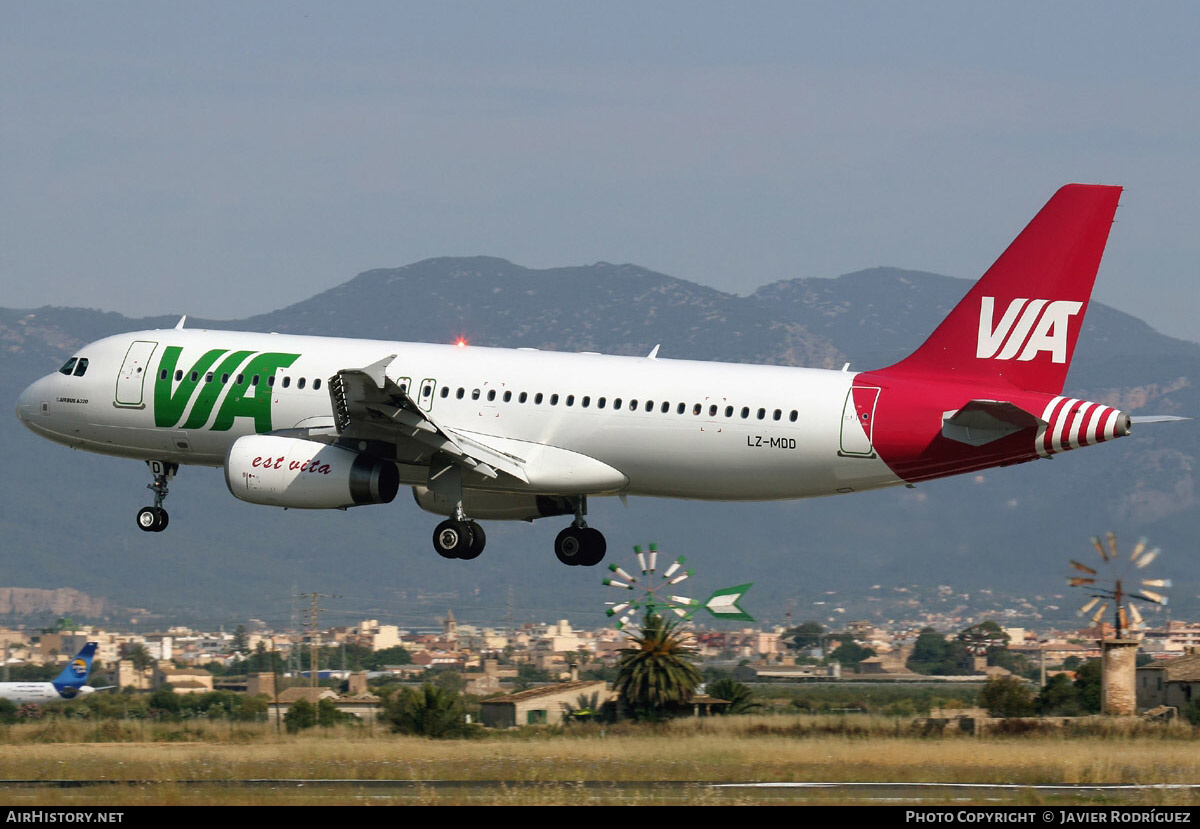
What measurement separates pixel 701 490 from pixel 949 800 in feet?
42.8

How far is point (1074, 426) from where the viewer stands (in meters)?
42.5

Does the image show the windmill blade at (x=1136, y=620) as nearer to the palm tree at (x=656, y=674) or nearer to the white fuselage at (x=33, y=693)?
the palm tree at (x=656, y=674)

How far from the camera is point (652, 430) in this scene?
149 feet

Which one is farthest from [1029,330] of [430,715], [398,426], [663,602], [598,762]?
[663,602]

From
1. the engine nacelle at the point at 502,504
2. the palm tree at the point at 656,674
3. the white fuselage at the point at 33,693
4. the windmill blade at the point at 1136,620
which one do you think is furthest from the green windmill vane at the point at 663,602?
the white fuselage at the point at 33,693

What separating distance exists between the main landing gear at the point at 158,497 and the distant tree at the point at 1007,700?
1364 inches

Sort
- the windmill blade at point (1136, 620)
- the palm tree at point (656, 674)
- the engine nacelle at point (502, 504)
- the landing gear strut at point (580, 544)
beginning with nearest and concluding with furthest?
the landing gear strut at point (580, 544) → the engine nacelle at point (502, 504) → the palm tree at point (656, 674) → the windmill blade at point (1136, 620)

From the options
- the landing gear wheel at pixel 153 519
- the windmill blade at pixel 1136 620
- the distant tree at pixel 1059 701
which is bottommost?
the distant tree at pixel 1059 701

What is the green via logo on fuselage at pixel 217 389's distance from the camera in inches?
1880

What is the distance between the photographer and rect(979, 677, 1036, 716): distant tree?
72.7 meters


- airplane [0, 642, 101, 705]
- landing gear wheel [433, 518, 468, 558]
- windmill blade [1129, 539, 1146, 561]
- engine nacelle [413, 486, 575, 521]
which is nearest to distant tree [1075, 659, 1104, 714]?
windmill blade [1129, 539, 1146, 561]

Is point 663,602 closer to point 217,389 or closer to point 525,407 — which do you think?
point 525,407
